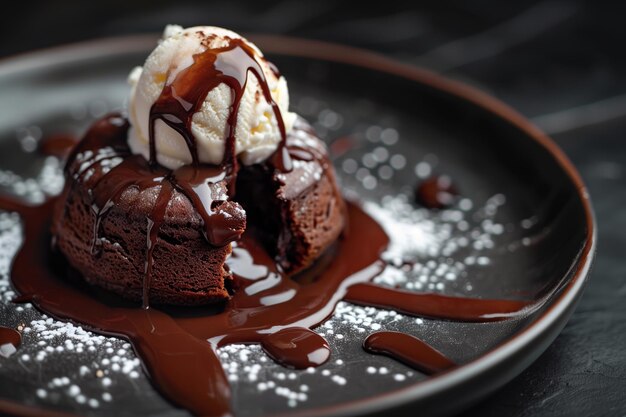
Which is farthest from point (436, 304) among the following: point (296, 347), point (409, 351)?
point (296, 347)

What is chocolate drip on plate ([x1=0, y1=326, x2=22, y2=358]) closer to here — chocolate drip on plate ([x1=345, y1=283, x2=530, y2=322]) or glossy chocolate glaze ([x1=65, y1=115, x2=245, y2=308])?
glossy chocolate glaze ([x1=65, y1=115, x2=245, y2=308])

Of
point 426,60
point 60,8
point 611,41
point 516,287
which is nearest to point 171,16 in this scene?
point 60,8

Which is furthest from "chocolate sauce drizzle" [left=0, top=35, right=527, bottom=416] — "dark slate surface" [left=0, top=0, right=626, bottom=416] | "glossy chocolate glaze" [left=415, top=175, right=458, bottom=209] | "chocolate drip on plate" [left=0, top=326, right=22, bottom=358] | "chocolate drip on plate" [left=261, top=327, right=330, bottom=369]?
"dark slate surface" [left=0, top=0, right=626, bottom=416]

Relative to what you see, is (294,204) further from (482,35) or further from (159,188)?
(482,35)

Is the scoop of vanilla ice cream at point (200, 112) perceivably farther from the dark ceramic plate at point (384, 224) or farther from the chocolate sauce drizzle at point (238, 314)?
the dark ceramic plate at point (384, 224)

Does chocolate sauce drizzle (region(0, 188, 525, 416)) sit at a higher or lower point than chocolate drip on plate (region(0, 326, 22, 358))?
higher

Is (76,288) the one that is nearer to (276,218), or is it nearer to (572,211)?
(276,218)

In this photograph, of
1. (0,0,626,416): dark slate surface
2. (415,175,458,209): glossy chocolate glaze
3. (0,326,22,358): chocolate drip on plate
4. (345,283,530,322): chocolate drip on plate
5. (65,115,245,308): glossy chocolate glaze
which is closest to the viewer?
(0,326,22,358): chocolate drip on plate

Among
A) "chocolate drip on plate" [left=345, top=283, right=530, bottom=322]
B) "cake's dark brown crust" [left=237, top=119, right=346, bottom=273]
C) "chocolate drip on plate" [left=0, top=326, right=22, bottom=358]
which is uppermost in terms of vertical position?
"cake's dark brown crust" [left=237, top=119, right=346, bottom=273]
